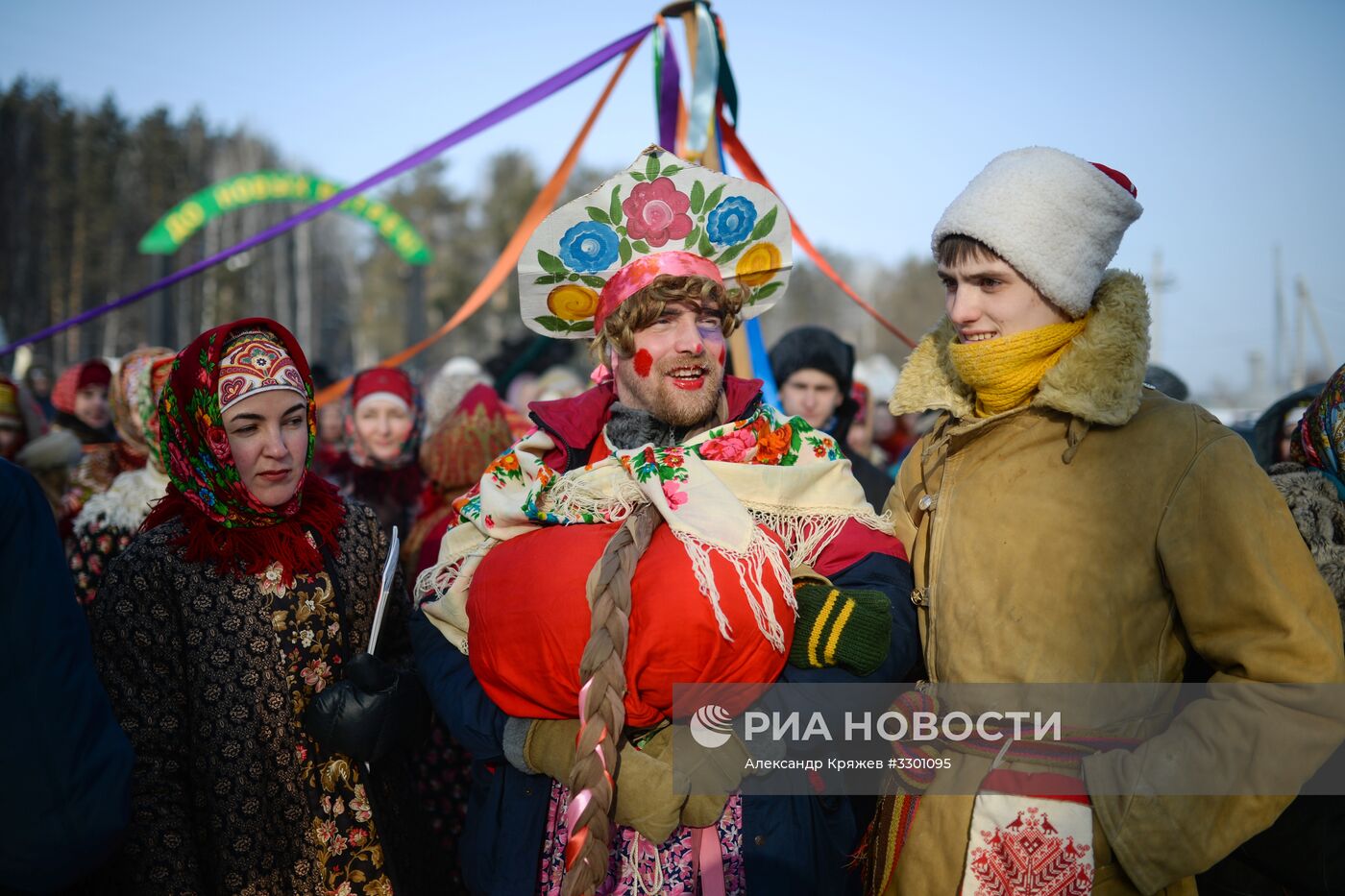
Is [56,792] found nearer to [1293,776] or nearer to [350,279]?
[1293,776]

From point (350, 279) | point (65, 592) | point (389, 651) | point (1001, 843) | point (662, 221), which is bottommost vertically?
point (1001, 843)

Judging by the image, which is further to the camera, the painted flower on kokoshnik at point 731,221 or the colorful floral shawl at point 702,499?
the painted flower on kokoshnik at point 731,221

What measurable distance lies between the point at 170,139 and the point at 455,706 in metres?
43.4

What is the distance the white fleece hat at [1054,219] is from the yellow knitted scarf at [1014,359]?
0.07m

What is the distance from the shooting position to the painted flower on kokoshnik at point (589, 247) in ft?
8.25

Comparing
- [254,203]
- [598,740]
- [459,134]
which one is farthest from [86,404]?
[254,203]

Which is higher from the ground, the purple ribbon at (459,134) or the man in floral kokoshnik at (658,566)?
the purple ribbon at (459,134)

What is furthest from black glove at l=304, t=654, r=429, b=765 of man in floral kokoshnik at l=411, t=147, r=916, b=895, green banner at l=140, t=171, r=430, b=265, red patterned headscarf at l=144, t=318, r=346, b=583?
green banner at l=140, t=171, r=430, b=265

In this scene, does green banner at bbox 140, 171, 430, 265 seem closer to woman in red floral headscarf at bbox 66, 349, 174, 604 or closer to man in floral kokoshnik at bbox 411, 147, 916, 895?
woman in red floral headscarf at bbox 66, 349, 174, 604

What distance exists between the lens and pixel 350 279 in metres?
49.6

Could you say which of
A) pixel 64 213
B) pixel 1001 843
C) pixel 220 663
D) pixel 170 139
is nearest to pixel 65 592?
pixel 220 663

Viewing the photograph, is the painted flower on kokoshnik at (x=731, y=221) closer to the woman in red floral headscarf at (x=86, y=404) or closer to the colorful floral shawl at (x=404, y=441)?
the colorful floral shawl at (x=404, y=441)

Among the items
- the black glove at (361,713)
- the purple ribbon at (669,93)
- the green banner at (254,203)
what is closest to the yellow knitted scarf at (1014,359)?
the black glove at (361,713)

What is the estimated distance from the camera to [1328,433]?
2.44 metres
